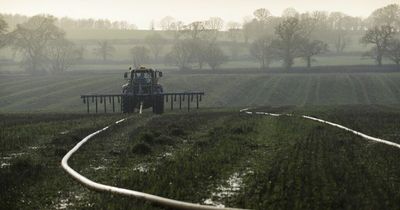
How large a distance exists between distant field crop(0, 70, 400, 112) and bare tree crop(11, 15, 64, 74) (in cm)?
1424

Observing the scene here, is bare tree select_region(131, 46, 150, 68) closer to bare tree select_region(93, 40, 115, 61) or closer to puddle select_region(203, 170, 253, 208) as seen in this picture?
bare tree select_region(93, 40, 115, 61)

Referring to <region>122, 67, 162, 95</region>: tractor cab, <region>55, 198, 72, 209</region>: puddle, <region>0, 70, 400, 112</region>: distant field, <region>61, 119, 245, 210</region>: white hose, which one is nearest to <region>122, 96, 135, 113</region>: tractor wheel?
<region>122, 67, 162, 95</region>: tractor cab

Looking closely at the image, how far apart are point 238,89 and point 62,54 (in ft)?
150

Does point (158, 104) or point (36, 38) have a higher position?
point (36, 38)

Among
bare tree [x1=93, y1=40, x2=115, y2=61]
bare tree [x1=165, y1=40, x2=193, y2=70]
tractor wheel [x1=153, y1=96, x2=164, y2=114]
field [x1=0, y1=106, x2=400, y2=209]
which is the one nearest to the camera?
field [x1=0, y1=106, x2=400, y2=209]

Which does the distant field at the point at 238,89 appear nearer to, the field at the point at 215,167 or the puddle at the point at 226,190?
the field at the point at 215,167

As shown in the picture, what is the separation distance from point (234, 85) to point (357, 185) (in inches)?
2162

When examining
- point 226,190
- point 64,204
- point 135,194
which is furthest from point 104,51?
point 135,194

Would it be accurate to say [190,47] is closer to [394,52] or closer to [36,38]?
[36,38]

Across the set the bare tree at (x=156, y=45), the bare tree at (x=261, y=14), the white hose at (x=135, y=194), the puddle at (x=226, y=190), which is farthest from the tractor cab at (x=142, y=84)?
the bare tree at (x=261, y=14)

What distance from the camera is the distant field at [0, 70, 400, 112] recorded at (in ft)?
171

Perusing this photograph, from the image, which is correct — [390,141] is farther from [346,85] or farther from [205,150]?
[346,85]

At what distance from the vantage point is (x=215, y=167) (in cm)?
1134

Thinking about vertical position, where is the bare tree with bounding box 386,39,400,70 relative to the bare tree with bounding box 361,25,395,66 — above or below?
below
